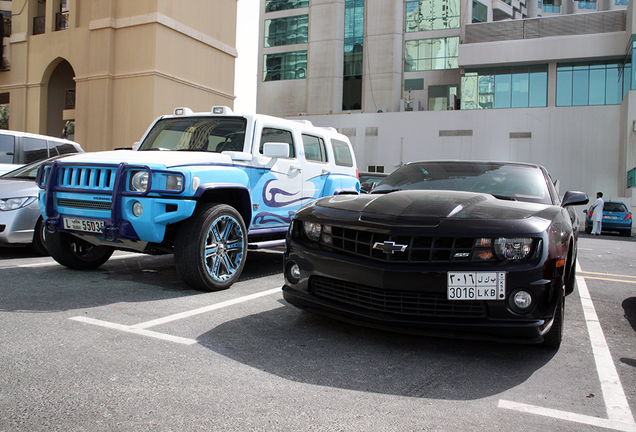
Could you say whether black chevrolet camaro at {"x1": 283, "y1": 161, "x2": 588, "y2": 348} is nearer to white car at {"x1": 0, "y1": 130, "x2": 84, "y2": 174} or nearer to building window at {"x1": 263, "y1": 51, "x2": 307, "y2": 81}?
white car at {"x1": 0, "y1": 130, "x2": 84, "y2": 174}

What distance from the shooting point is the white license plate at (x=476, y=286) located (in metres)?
3.28

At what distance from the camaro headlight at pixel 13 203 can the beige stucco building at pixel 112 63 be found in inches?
626

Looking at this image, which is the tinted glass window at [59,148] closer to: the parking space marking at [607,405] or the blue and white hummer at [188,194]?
the blue and white hummer at [188,194]

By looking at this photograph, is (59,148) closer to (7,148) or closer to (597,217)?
(7,148)

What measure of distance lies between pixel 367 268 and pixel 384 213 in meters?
0.45

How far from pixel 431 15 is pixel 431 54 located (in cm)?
296

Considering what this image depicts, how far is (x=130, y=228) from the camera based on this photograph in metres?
4.95

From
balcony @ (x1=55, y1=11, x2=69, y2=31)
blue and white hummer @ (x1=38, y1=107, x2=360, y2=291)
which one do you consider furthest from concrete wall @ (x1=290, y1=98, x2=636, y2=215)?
blue and white hummer @ (x1=38, y1=107, x2=360, y2=291)

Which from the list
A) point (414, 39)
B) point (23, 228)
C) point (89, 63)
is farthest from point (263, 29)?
point (23, 228)

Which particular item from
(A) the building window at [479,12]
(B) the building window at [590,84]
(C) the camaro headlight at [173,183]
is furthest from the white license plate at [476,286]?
(A) the building window at [479,12]

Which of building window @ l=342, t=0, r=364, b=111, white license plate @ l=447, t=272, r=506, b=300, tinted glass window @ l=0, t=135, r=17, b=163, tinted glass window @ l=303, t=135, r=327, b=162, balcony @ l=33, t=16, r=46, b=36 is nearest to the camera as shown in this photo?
white license plate @ l=447, t=272, r=506, b=300

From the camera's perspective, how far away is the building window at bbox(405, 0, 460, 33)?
131 ft

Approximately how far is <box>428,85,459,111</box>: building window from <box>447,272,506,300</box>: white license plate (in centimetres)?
3807

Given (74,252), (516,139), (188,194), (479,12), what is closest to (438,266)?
(188,194)
